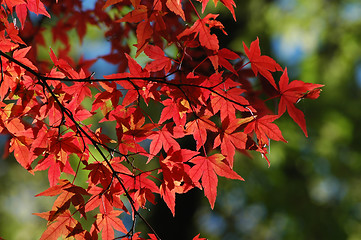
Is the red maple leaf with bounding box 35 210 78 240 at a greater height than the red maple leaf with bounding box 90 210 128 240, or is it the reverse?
the red maple leaf with bounding box 35 210 78 240

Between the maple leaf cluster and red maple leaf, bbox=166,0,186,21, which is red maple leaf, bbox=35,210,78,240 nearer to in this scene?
the maple leaf cluster

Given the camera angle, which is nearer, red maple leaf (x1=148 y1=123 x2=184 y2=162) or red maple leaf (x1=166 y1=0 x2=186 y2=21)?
red maple leaf (x1=166 y1=0 x2=186 y2=21)

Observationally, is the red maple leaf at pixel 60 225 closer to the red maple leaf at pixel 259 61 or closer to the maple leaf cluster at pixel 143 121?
the maple leaf cluster at pixel 143 121

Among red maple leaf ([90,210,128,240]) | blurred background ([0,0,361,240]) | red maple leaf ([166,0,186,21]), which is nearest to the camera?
red maple leaf ([166,0,186,21])

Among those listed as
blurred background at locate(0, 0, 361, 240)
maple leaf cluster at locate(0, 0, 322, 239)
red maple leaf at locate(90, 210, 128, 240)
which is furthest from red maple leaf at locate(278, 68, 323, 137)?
blurred background at locate(0, 0, 361, 240)

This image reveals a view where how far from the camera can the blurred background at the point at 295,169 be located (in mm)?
3525

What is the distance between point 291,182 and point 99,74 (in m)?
3.14

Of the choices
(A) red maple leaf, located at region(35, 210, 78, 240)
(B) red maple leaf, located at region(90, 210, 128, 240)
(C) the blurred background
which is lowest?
(C) the blurred background

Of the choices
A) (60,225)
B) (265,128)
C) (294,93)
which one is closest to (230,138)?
(265,128)

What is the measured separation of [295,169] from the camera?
3.88m

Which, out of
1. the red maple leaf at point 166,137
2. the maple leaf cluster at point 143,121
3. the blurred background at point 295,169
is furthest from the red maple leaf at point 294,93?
the blurred background at point 295,169

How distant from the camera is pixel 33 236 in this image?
3.99 meters

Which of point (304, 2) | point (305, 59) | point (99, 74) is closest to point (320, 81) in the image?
point (305, 59)

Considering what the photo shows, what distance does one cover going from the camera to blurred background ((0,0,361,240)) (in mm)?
3525
